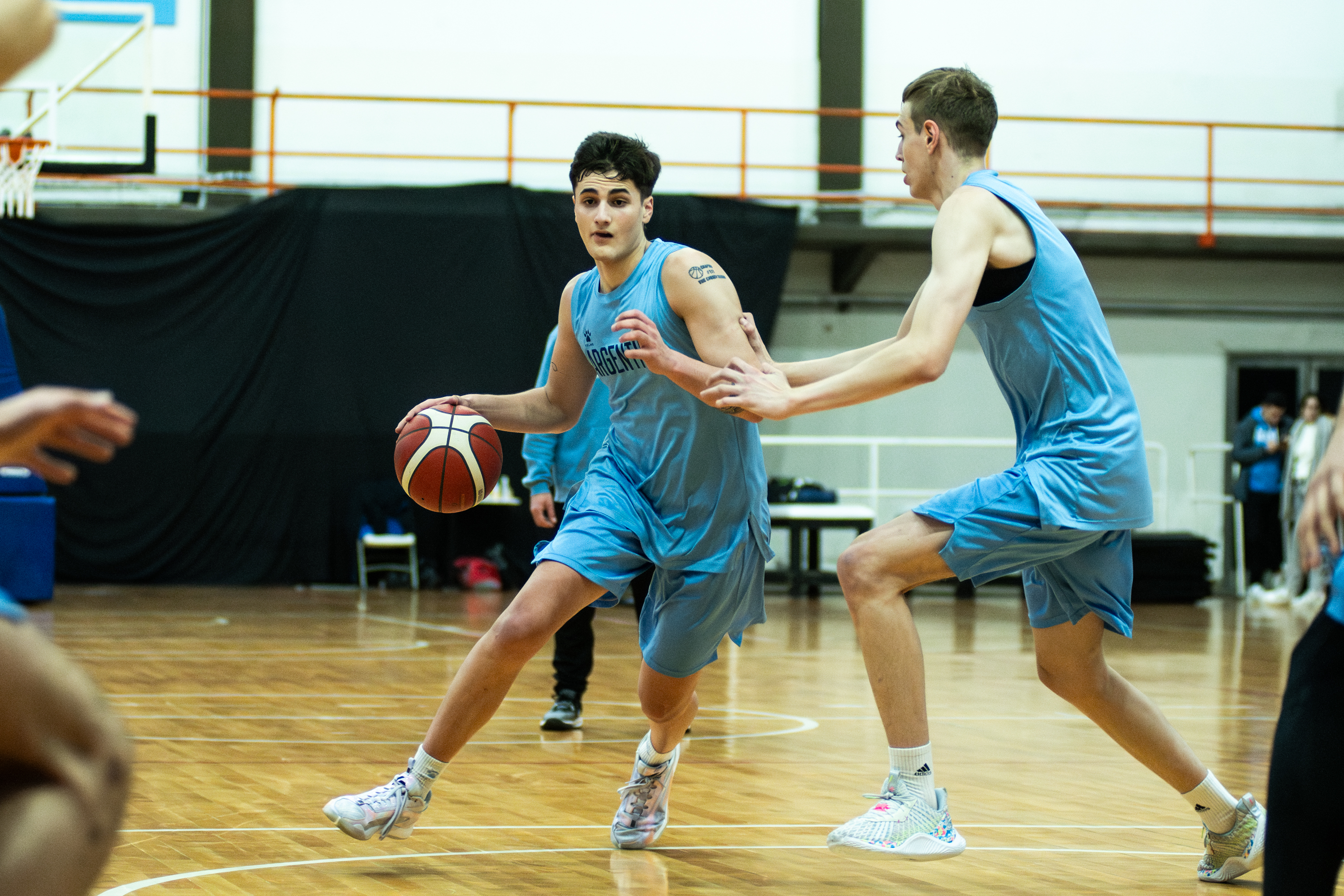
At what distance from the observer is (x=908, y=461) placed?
1516cm

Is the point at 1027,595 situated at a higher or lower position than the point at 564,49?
lower

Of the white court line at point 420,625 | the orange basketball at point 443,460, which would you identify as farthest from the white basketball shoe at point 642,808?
the white court line at point 420,625

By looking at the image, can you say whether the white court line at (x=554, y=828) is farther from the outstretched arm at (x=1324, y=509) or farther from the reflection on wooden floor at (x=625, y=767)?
the outstretched arm at (x=1324, y=509)

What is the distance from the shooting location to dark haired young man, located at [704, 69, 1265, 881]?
3.05 meters

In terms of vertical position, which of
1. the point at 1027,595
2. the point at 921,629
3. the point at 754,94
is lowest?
the point at 921,629

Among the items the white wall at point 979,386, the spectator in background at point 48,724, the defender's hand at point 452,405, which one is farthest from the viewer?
the white wall at point 979,386

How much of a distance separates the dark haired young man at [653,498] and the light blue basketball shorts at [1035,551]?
60 cm

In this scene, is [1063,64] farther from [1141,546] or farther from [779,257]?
[1141,546]

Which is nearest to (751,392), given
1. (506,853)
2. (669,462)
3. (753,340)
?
(753,340)

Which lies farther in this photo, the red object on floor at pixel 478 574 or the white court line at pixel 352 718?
the red object on floor at pixel 478 574

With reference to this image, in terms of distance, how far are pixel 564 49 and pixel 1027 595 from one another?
12.7 meters

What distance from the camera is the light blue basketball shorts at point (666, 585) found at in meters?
3.54

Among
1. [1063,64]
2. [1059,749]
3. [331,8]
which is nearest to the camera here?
[1059,749]

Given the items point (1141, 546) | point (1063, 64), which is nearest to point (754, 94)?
point (1063, 64)
